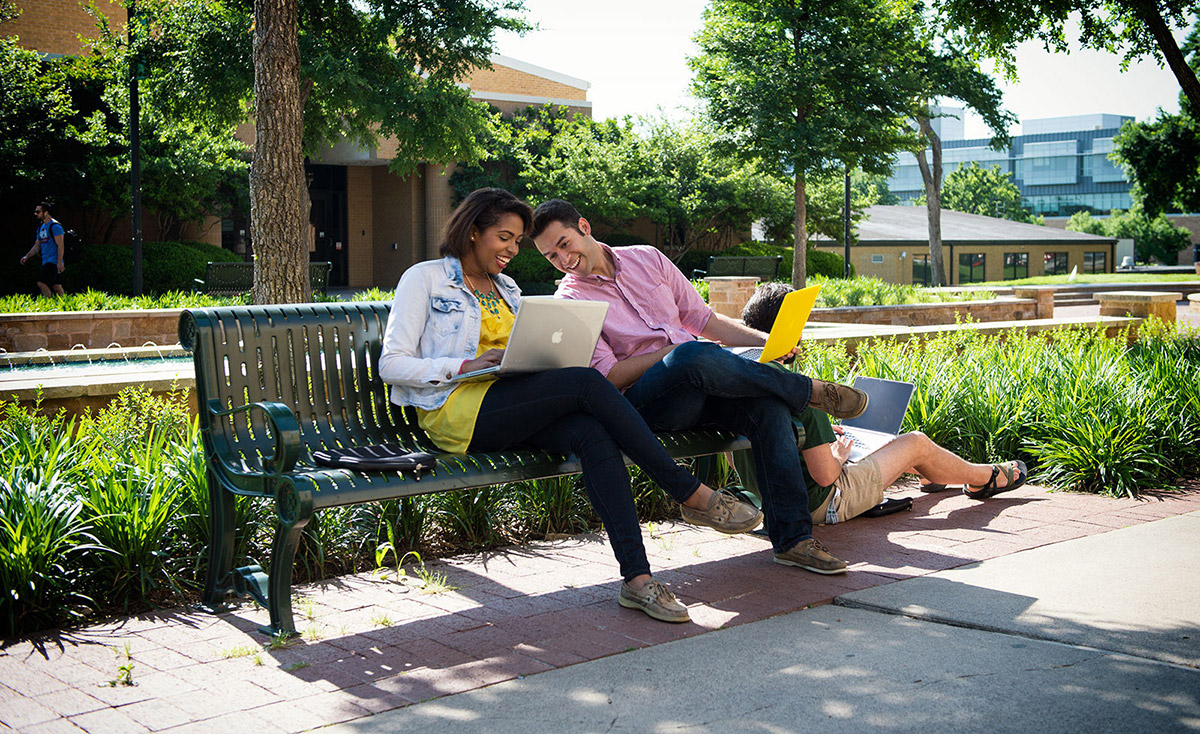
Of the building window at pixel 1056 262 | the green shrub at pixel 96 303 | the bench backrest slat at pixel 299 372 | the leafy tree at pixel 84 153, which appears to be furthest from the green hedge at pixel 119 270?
the building window at pixel 1056 262

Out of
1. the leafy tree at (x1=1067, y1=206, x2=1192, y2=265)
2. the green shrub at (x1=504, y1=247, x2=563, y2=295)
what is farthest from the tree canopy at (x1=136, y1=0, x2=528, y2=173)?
the leafy tree at (x1=1067, y1=206, x2=1192, y2=265)

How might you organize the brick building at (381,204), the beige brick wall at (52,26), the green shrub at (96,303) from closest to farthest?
1. the green shrub at (96,303)
2. the beige brick wall at (52,26)
3. the brick building at (381,204)

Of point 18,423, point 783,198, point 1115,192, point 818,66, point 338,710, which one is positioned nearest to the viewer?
point 338,710

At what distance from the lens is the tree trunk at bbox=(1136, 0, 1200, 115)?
1088 centimetres

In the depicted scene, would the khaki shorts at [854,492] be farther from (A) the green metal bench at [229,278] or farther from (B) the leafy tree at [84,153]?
(B) the leafy tree at [84,153]

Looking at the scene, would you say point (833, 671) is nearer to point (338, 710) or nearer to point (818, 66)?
point (338, 710)

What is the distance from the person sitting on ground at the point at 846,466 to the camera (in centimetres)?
477

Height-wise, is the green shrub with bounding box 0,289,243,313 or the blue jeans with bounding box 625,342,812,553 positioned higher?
the green shrub with bounding box 0,289,243,313

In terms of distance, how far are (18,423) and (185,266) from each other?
20251mm

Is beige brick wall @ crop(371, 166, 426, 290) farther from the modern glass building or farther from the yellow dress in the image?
the modern glass building

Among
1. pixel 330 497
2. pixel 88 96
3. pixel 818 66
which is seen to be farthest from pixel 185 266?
pixel 330 497

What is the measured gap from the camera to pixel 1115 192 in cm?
12194

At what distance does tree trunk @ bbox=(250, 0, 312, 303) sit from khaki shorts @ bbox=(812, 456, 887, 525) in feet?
15.8

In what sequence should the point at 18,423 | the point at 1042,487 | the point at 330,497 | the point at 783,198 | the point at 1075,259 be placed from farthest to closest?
the point at 1075,259, the point at 783,198, the point at 1042,487, the point at 18,423, the point at 330,497
